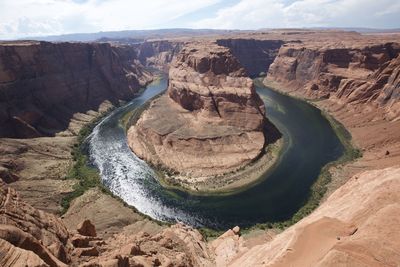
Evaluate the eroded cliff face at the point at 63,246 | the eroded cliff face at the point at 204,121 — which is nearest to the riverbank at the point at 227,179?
the eroded cliff face at the point at 204,121

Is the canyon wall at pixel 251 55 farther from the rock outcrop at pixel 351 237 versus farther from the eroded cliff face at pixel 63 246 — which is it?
the rock outcrop at pixel 351 237

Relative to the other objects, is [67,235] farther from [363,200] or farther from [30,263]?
[363,200]

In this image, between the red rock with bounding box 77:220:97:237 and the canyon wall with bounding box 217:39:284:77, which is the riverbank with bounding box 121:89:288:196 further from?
the canyon wall with bounding box 217:39:284:77

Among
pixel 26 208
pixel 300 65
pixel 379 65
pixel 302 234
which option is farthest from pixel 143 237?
pixel 300 65

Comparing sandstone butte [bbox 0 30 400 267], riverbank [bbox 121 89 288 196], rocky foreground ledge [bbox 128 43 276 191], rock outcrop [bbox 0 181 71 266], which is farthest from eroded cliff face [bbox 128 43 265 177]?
rock outcrop [bbox 0 181 71 266]

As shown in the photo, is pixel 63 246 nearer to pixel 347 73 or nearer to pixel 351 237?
pixel 351 237

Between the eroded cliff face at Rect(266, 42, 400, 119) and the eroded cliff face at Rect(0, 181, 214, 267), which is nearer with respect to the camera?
the eroded cliff face at Rect(0, 181, 214, 267)
